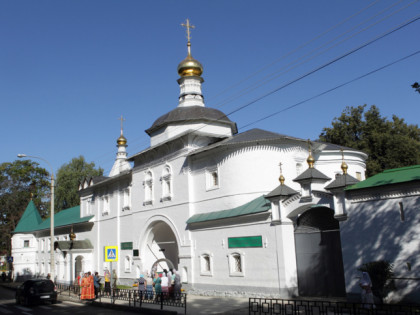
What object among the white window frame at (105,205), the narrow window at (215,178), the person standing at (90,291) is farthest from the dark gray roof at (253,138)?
the white window frame at (105,205)

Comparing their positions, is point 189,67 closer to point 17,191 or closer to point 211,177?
point 211,177

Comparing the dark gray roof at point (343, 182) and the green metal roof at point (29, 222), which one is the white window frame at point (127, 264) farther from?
the green metal roof at point (29, 222)

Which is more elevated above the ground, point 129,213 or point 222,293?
point 129,213

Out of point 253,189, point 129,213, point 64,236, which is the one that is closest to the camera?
point 253,189

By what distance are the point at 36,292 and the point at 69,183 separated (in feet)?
129

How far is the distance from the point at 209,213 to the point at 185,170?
3.09 metres

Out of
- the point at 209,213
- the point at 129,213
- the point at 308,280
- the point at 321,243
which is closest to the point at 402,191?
the point at 321,243

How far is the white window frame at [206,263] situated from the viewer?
66.1 ft

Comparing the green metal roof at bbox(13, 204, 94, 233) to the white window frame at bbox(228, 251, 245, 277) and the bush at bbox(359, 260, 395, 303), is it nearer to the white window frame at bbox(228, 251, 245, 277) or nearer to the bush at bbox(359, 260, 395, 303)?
the white window frame at bbox(228, 251, 245, 277)

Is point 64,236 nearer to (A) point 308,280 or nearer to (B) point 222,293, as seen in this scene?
(B) point 222,293

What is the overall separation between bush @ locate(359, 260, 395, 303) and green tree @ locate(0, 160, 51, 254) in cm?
4686

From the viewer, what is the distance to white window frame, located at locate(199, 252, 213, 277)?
2014cm

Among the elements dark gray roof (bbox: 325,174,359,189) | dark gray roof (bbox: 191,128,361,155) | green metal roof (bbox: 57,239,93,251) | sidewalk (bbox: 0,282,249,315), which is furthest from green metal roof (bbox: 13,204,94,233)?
dark gray roof (bbox: 325,174,359,189)

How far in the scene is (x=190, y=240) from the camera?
2177cm
